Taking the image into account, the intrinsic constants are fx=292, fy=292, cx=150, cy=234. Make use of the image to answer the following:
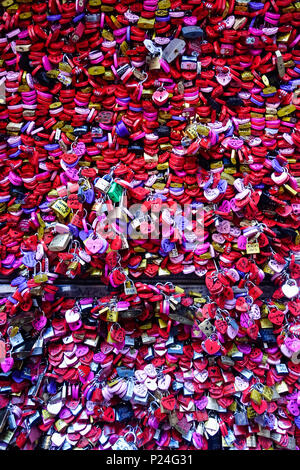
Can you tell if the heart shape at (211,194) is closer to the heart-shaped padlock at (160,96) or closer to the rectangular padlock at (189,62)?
the heart-shaped padlock at (160,96)

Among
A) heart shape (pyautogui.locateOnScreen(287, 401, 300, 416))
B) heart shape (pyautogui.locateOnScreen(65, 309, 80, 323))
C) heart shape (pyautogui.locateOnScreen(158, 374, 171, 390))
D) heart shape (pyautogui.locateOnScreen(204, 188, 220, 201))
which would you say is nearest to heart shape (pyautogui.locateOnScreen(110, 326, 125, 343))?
heart shape (pyautogui.locateOnScreen(65, 309, 80, 323))

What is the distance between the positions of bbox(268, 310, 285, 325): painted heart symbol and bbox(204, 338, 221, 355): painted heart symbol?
367 mm

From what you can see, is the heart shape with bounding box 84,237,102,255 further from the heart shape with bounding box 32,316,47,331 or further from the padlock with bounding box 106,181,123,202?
the heart shape with bounding box 32,316,47,331

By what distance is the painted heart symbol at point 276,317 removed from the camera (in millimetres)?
1735

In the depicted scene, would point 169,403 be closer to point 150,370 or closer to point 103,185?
point 150,370

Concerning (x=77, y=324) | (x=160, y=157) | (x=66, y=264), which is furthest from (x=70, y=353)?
(x=160, y=157)

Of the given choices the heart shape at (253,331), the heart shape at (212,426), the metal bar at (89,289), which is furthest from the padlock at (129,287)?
the heart shape at (212,426)

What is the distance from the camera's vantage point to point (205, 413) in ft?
5.93

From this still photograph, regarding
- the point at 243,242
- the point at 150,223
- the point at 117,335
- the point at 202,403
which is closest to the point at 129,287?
the point at 117,335

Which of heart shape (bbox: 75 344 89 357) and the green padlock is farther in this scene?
heart shape (bbox: 75 344 89 357)

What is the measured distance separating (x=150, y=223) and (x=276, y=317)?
0.94m

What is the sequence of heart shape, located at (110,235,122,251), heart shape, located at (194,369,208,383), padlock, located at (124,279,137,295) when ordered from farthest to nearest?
heart shape, located at (194,369,208,383)
padlock, located at (124,279,137,295)
heart shape, located at (110,235,122,251)

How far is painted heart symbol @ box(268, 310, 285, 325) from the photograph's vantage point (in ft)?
5.69
